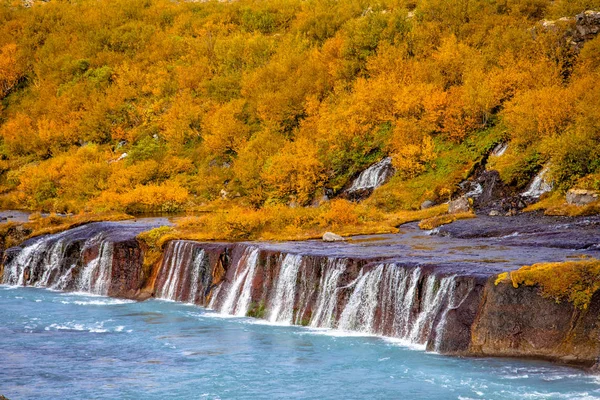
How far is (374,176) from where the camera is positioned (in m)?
55.2

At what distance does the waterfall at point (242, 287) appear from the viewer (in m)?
34.4

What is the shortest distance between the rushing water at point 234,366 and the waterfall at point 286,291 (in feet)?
3.41

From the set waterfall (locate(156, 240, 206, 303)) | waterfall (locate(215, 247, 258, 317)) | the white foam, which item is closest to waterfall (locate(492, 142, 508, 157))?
waterfall (locate(215, 247, 258, 317))

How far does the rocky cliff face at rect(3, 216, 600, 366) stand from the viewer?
24.4 m

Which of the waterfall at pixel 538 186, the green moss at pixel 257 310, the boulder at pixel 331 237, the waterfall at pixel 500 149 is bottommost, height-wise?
the green moss at pixel 257 310

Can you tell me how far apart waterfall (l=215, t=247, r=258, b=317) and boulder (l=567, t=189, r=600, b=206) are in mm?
16606

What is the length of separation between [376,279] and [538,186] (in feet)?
59.6

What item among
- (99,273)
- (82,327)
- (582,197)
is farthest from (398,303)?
(99,273)

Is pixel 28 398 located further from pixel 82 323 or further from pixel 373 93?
pixel 373 93

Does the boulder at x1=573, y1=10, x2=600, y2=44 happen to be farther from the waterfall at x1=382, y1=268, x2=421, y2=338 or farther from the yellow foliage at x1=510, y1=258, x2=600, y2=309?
the yellow foliage at x1=510, y1=258, x2=600, y2=309

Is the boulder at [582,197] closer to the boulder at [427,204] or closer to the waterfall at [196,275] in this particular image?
the boulder at [427,204]

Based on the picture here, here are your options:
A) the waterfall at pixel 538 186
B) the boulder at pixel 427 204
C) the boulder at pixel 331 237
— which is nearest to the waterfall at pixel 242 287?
the boulder at pixel 331 237

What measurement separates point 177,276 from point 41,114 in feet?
213

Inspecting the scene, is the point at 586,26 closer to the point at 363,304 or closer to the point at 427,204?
the point at 427,204
